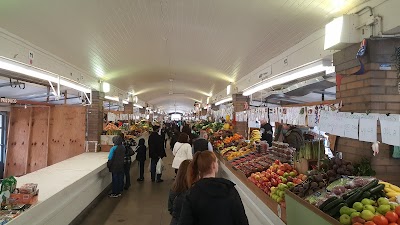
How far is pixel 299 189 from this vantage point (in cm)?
319

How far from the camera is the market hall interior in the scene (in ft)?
9.94

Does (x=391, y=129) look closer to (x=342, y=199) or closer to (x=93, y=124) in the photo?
(x=342, y=199)

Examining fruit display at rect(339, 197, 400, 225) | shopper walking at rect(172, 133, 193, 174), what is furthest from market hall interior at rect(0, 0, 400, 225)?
shopper walking at rect(172, 133, 193, 174)

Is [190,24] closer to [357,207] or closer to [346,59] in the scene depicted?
[346,59]

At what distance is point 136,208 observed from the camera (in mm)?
6203

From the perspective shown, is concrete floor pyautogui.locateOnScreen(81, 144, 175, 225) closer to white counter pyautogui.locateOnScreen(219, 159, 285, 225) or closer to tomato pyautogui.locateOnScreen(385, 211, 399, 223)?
white counter pyautogui.locateOnScreen(219, 159, 285, 225)

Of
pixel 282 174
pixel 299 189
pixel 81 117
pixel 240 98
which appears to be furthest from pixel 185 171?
pixel 240 98

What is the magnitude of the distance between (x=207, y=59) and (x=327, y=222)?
18.5 feet

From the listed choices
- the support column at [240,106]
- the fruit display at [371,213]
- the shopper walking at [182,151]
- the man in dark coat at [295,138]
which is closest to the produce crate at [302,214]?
the fruit display at [371,213]

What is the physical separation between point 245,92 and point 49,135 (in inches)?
223

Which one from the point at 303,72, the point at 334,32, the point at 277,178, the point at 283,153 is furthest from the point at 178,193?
the point at 303,72

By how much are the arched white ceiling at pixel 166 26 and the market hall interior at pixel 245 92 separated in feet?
0.09

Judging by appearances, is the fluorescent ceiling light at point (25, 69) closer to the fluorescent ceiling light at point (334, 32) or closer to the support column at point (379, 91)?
the fluorescent ceiling light at point (334, 32)

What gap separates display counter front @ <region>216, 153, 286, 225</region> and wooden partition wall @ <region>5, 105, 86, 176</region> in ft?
16.6
